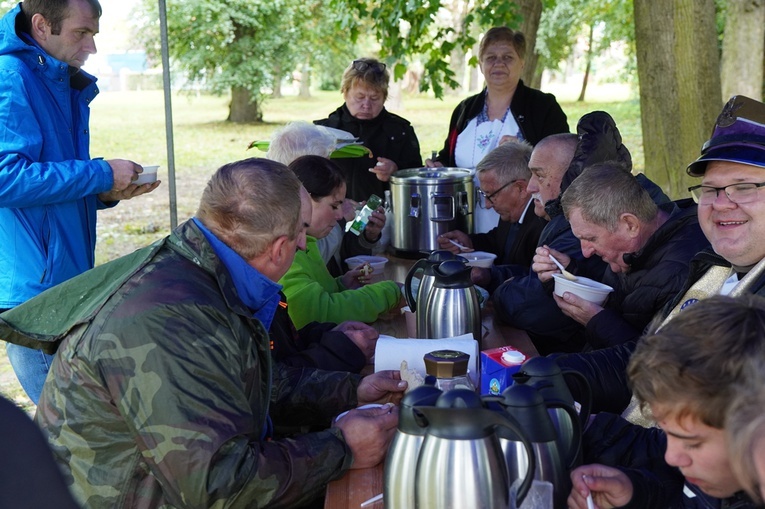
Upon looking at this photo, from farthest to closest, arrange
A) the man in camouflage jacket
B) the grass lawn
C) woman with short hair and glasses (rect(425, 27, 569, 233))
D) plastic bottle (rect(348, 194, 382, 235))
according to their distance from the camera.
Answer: the grass lawn, woman with short hair and glasses (rect(425, 27, 569, 233)), plastic bottle (rect(348, 194, 382, 235)), the man in camouflage jacket

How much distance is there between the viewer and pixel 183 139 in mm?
19578

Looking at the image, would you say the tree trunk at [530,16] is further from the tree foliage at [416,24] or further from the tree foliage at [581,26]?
the tree foliage at [581,26]

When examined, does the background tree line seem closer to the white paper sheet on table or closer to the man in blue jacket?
the man in blue jacket

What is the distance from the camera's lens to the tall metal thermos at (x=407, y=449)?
1.59 meters

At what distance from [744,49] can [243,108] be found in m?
15.6

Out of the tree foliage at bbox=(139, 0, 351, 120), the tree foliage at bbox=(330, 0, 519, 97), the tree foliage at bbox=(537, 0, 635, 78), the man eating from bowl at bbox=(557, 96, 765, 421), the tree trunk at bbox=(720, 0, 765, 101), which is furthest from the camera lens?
the tree foliage at bbox=(139, 0, 351, 120)

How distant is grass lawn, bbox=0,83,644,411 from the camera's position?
10188 millimetres

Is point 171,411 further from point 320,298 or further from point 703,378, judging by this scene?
point 320,298

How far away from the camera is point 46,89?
326 centimetres

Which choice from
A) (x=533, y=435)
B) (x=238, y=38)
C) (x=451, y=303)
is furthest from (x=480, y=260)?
(x=238, y=38)

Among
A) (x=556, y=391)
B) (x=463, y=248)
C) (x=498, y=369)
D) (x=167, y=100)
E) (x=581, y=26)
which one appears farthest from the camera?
(x=581, y=26)

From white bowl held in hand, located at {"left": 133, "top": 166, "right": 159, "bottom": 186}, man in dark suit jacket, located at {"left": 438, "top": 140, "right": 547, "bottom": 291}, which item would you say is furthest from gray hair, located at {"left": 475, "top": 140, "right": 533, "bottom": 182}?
white bowl held in hand, located at {"left": 133, "top": 166, "right": 159, "bottom": 186}

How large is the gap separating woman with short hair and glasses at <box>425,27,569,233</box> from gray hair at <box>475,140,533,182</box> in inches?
27.7

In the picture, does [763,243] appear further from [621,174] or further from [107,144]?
[107,144]
